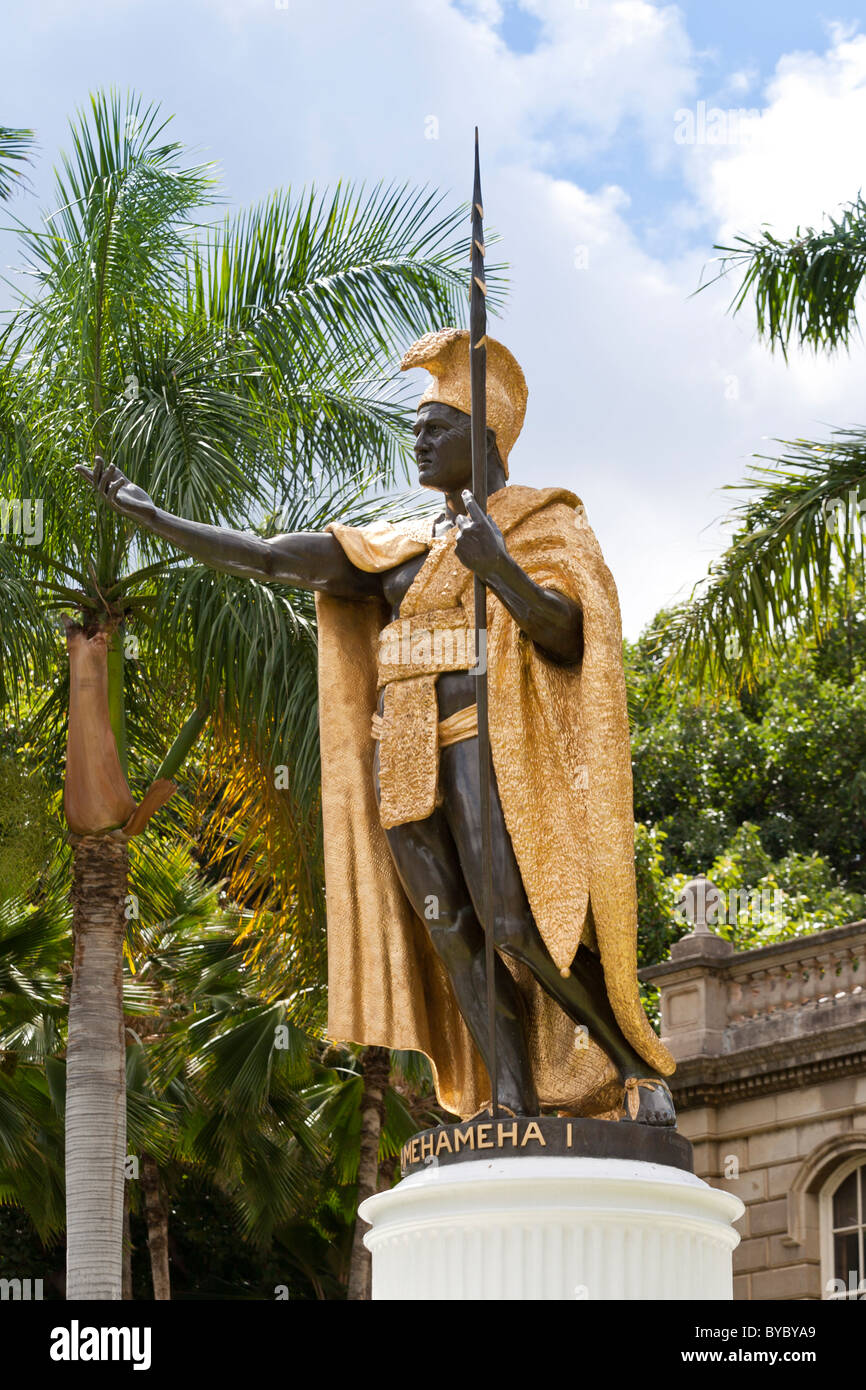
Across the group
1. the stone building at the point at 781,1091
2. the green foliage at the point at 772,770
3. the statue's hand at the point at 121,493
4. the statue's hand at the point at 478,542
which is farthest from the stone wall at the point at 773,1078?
the statue's hand at the point at 478,542

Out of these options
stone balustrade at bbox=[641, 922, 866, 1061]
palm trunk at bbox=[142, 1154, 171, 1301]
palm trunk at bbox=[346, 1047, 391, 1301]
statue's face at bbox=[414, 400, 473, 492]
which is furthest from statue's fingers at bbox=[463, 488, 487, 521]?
stone balustrade at bbox=[641, 922, 866, 1061]

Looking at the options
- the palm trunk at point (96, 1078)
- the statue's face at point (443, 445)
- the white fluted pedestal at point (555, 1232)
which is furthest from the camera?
the palm trunk at point (96, 1078)

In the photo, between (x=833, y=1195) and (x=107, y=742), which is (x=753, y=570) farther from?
(x=833, y=1195)

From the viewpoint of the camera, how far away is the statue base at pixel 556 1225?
5355 millimetres

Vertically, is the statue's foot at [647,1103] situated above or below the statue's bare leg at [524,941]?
below

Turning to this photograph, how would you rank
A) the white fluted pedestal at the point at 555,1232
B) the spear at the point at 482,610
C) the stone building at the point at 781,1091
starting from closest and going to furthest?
the white fluted pedestal at the point at 555,1232 < the spear at the point at 482,610 < the stone building at the point at 781,1091

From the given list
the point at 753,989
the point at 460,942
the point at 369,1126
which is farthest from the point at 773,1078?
the point at 460,942

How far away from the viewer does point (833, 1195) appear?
76.4 ft

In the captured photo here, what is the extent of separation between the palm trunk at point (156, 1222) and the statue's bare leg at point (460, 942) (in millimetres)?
15842

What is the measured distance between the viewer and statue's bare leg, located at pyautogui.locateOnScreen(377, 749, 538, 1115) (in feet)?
19.3

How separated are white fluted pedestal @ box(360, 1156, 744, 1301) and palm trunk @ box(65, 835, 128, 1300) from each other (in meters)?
6.92

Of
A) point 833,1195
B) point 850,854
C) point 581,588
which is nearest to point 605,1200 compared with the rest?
point 581,588

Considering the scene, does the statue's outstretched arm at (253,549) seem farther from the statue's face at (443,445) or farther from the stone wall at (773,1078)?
the stone wall at (773,1078)

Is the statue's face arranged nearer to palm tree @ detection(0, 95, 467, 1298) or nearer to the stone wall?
palm tree @ detection(0, 95, 467, 1298)
